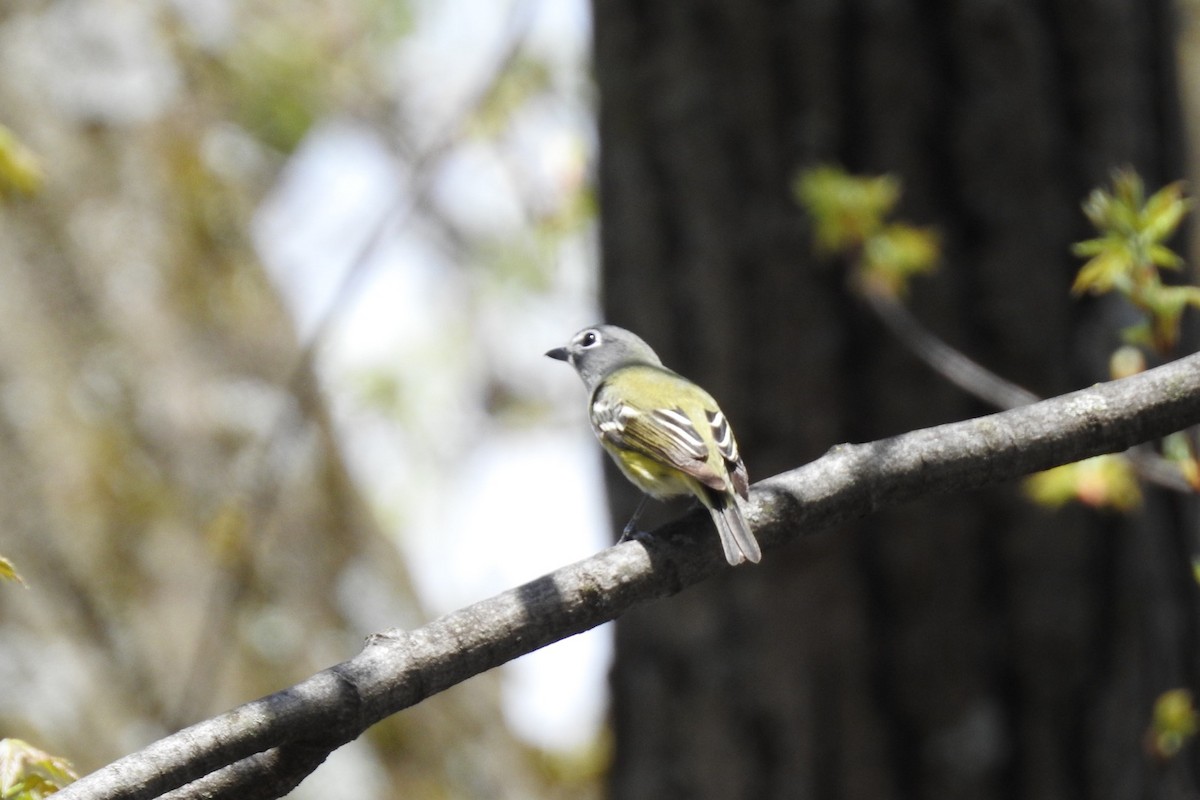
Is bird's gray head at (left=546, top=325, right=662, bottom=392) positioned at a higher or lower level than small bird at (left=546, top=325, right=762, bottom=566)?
higher

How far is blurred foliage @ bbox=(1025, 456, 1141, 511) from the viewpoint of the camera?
279 cm

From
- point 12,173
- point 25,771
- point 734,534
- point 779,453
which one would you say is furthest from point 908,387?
point 25,771

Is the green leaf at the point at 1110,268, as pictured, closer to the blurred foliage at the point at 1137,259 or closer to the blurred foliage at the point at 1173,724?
the blurred foliage at the point at 1137,259

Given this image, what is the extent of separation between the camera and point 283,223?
919 cm

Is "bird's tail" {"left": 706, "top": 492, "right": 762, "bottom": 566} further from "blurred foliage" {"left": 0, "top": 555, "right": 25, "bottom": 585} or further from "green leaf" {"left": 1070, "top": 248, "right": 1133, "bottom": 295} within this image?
"blurred foliage" {"left": 0, "top": 555, "right": 25, "bottom": 585}

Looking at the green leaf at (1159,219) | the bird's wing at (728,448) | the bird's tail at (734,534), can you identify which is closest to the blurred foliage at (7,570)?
the bird's tail at (734,534)

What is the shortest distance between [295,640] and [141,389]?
1.31 metres

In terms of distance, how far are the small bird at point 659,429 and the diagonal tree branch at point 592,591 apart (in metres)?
0.15

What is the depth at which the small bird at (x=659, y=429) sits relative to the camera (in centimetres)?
234

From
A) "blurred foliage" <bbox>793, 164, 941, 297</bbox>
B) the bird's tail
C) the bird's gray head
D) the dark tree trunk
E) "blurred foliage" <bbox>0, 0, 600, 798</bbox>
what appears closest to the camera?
the bird's tail

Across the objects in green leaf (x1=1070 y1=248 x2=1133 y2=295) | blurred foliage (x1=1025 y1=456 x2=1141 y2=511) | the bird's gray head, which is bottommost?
blurred foliage (x1=1025 y1=456 x2=1141 y2=511)

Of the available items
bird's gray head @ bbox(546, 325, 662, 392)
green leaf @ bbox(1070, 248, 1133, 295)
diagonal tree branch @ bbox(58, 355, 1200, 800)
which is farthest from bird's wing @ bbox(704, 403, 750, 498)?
green leaf @ bbox(1070, 248, 1133, 295)

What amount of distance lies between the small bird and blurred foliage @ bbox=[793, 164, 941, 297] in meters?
0.62

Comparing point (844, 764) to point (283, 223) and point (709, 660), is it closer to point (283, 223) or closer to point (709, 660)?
point (709, 660)
